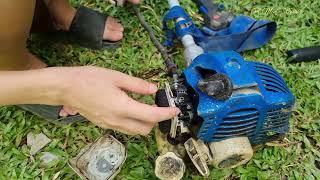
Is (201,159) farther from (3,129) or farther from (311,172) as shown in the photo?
(3,129)

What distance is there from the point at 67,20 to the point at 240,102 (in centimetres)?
94

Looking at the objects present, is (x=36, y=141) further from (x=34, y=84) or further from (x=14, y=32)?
(x=34, y=84)

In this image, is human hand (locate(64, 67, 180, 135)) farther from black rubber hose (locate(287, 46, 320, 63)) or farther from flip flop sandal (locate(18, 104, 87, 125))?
black rubber hose (locate(287, 46, 320, 63))

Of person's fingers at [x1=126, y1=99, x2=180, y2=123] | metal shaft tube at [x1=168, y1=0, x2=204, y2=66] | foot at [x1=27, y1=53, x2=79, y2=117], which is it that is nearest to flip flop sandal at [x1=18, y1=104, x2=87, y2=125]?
foot at [x1=27, y1=53, x2=79, y2=117]

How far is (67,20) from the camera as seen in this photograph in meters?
1.93

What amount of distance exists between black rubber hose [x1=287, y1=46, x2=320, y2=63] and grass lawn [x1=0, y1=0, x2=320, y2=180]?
28 millimetres

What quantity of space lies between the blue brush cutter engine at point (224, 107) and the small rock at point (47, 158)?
47cm

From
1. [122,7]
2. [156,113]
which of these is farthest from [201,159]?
[122,7]

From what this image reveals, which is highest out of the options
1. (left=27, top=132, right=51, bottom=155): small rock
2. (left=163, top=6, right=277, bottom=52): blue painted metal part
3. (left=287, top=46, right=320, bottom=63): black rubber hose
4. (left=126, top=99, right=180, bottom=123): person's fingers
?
(left=126, top=99, right=180, bottom=123): person's fingers

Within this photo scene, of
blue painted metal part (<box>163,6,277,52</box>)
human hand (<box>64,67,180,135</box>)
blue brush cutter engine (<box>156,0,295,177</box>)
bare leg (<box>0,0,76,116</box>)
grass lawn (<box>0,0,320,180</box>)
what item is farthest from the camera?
blue painted metal part (<box>163,6,277,52</box>)

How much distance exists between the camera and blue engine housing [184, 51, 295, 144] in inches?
51.7

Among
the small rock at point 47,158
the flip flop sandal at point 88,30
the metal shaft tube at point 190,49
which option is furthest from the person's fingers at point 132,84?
the flip flop sandal at point 88,30

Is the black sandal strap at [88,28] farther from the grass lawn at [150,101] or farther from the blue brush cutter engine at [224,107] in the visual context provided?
the blue brush cutter engine at [224,107]

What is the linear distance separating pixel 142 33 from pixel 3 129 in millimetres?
722
